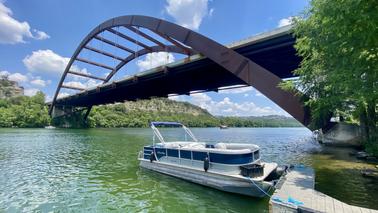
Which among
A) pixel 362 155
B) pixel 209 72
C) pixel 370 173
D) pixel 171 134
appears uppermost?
pixel 209 72

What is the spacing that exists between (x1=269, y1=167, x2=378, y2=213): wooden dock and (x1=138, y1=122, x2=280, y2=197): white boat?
3.31 ft

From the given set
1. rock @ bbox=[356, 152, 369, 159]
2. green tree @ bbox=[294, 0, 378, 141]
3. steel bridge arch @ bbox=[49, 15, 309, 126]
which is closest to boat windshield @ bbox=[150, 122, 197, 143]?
steel bridge arch @ bbox=[49, 15, 309, 126]

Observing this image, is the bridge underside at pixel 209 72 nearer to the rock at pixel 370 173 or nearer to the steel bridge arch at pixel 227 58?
the steel bridge arch at pixel 227 58

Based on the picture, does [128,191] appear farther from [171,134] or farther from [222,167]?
[171,134]

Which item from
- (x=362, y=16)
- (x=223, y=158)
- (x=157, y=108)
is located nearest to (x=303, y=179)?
(x=223, y=158)

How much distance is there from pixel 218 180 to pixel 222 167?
590mm

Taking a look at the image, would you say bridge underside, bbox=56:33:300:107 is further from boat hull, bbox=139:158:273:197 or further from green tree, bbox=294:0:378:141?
boat hull, bbox=139:158:273:197

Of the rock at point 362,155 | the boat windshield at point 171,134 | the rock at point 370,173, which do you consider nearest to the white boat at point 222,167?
the boat windshield at point 171,134

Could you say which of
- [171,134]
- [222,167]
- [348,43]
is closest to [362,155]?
[348,43]

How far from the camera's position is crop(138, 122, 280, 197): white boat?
32.3 feet

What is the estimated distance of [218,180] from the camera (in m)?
10.7

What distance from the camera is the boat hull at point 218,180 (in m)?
9.69

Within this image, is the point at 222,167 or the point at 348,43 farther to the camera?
the point at 222,167

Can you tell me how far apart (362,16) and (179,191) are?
30.3 ft
